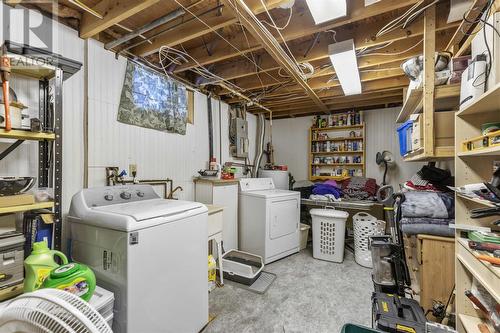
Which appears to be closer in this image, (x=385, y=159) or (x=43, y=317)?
(x=43, y=317)

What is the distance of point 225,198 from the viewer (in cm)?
305

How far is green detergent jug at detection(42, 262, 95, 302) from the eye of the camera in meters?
1.06

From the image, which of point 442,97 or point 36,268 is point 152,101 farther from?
point 442,97

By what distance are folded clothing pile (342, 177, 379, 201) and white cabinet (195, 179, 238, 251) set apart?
2078mm

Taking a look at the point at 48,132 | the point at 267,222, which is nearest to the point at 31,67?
the point at 48,132

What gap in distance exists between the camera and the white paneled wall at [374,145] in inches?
163

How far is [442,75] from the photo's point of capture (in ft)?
5.39

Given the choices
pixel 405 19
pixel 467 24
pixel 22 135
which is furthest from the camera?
pixel 405 19

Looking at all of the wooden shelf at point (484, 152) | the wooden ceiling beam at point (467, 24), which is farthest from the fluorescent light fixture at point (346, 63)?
the wooden shelf at point (484, 152)

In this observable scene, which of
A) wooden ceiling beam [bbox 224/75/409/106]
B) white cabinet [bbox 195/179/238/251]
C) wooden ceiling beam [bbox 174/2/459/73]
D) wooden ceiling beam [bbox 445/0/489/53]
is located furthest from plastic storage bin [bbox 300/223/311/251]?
wooden ceiling beam [bbox 445/0/489/53]

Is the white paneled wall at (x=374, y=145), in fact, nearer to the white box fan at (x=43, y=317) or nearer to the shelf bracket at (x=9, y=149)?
the shelf bracket at (x=9, y=149)

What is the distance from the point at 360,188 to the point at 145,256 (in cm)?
371

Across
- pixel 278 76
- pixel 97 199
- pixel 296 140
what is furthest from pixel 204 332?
pixel 296 140

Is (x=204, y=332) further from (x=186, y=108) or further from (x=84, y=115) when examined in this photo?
(x=186, y=108)
